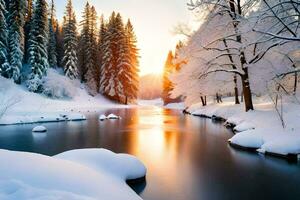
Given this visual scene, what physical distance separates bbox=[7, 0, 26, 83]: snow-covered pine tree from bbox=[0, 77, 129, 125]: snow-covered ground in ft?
6.90

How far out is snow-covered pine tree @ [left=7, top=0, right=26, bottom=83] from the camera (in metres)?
37.9

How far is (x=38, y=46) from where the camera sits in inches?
1578

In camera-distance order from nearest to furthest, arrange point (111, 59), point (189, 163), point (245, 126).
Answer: point (189, 163)
point (245, 126)
point (111, 59)

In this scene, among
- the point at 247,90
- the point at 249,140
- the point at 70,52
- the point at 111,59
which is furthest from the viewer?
the point at 111,59

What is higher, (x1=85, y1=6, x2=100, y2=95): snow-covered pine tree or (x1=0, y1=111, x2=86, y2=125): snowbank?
(x1=85, y1=6, x2=100, y2=95): snow-covered pine tree

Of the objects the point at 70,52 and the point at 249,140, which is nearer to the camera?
the point at 249,140

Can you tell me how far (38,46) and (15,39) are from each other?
3.01m

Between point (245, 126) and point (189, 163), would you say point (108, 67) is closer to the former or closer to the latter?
point (245, 126)

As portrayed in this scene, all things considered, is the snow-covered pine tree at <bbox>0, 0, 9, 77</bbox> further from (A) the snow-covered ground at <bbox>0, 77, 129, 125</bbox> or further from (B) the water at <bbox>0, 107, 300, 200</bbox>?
(B) the water at <bbox>0, 107, 300, 200</bbox>

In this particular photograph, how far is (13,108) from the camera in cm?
2766

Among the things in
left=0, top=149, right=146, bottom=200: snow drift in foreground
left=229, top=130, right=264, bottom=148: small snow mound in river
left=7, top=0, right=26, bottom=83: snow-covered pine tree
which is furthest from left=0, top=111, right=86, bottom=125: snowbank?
left=0, top=149, right=146, bottom=200: snow drift in foreground

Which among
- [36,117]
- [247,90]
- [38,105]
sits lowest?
[36,117]

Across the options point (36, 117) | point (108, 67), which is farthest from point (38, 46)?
point (36, 117)

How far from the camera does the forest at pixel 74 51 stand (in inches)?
1547
